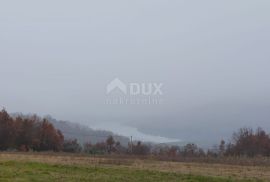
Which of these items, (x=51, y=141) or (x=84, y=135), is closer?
(x=51, y=141)

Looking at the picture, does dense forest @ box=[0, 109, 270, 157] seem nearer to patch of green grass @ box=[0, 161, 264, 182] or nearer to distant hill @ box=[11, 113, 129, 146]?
distant hill @ box=[11, 113, 129, 146]

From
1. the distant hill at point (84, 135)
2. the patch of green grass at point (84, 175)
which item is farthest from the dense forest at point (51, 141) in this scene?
the patch of green grass at point (84, 175)

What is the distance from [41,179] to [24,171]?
2814 millimetres

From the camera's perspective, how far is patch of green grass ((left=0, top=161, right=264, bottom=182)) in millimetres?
17562

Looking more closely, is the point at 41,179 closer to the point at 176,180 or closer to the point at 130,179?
the point at 130,179

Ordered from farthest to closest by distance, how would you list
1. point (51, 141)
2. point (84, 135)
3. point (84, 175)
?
point (84, 135) < point (51, 141) < point (84, 175)

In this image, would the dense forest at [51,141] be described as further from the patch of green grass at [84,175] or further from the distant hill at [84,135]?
the patch of green grass at [84,175]

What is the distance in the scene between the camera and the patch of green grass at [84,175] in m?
17.6

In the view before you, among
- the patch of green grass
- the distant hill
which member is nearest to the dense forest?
the distant hill

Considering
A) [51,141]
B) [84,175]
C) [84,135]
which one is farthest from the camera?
[84,135]

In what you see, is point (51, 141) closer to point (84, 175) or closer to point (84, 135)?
point (84, 135)

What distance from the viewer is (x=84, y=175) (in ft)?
62.2

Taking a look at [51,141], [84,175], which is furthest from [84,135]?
[84,175]

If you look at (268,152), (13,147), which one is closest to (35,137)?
(13,147)
